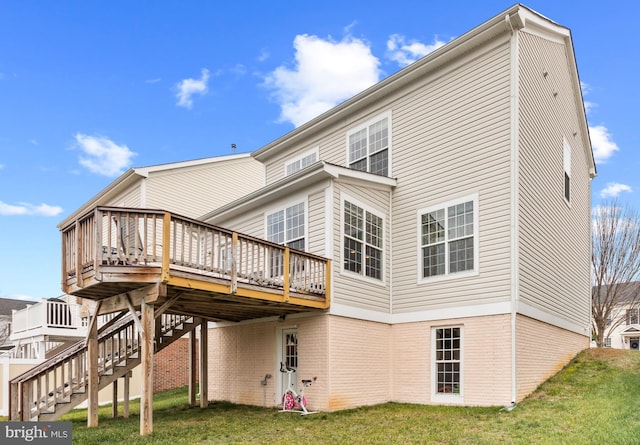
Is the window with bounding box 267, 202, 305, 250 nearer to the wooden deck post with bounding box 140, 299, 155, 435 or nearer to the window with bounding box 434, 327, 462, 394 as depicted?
the window with bounding box 434, 327, 462, 394

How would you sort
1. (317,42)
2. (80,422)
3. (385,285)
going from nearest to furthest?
(80,422) < (385,285) < (317,42)

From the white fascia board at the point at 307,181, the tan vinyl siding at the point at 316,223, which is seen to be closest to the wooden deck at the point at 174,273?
the tan vinyl siding at the point at 316,223

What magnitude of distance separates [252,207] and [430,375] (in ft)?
21.5

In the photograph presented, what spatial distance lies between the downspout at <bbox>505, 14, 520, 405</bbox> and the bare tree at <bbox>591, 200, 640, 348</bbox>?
17008 mm

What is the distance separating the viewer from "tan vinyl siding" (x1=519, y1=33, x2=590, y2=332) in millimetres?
12930

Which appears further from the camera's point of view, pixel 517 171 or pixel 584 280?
pixel 584 280

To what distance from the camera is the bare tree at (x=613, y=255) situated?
26.4m

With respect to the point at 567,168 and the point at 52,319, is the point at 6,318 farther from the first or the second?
the point at 567,168

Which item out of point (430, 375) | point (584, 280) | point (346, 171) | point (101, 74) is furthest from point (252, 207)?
point (584, 280)

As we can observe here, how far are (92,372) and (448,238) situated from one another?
839 centimetres

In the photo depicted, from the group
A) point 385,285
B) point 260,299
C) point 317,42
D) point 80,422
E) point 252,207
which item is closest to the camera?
point 260,299

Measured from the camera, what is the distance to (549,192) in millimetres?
14805

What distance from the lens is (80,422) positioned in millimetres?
12789

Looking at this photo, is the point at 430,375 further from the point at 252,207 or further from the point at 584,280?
the point at 584,280
